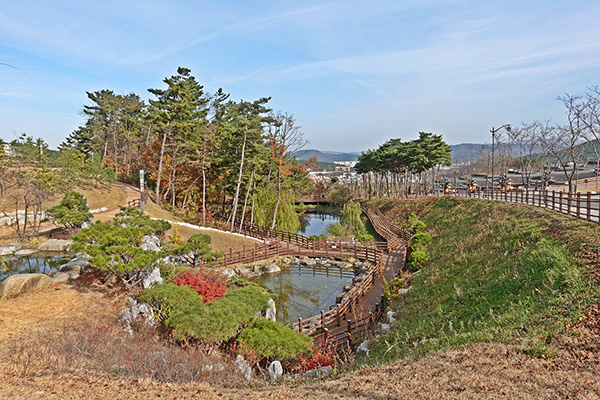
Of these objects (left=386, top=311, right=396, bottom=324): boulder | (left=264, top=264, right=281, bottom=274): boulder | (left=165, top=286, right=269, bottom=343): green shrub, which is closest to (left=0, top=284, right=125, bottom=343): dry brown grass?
(left=165, top=286, right=269, bottom=343): green shrub

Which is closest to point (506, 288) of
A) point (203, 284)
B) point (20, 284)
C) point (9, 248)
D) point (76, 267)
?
point (203, 284)

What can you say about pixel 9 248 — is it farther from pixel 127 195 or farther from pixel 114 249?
pixel 114 249

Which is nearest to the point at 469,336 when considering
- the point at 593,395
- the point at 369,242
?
the point at 593,395

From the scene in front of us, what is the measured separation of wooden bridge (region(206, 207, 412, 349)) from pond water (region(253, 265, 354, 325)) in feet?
4.42

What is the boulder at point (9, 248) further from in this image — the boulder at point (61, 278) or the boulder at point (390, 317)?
the boulder at point (390, 317)

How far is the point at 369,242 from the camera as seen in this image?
84.0 ft

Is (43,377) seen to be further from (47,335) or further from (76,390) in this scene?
(47,335)

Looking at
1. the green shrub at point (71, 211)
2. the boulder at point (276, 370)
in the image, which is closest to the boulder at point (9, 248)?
the green shrub at point (71, 211)

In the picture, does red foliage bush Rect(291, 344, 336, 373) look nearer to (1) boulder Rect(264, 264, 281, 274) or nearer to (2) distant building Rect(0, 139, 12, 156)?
(1) boulder Rect(264, 264, 281, 274)

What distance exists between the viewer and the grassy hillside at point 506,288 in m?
6.86

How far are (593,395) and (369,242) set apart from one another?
2130cm

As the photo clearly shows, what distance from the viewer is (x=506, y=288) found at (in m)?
9.75

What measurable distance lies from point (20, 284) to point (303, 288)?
41.4 feet

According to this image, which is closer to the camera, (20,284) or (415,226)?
(20,284)
